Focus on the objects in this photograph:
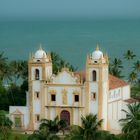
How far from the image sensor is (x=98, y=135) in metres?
53.0

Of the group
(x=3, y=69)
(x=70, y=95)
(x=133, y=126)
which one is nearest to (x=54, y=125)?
(x=70, y=95)

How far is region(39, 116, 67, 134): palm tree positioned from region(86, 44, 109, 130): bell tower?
3.44m

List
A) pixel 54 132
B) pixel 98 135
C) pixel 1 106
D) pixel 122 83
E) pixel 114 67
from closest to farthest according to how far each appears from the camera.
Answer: pixel 98 135 < pixel 54 132 < pixel 122 83 < pixel 1 106 < pixel 114 67

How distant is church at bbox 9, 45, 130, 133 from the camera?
62531 millimetres

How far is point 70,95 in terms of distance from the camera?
208ft

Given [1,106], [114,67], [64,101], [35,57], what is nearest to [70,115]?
[64,101]

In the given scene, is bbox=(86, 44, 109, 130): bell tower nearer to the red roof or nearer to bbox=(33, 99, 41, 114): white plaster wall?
the red roof

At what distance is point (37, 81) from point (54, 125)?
6433 mm

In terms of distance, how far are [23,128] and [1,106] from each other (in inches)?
305

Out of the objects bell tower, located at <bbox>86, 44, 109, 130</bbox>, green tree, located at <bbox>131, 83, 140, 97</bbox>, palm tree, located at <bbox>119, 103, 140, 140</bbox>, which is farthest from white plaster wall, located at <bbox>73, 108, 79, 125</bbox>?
green tree, located at <bbox>131, 83, 140, 97</bbox>

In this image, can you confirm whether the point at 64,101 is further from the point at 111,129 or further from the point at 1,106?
the point at 1,106

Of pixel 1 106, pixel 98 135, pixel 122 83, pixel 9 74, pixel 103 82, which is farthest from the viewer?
pixel 9 74

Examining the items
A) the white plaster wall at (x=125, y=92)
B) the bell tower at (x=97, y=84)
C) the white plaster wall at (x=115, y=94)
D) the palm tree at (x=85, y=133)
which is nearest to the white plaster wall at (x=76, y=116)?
the bell tower at (x=97, y=84)

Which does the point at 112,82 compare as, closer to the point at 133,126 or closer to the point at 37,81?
the point at 37,81
